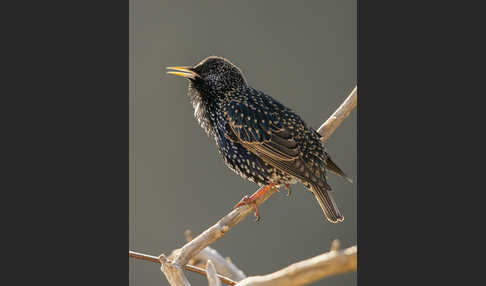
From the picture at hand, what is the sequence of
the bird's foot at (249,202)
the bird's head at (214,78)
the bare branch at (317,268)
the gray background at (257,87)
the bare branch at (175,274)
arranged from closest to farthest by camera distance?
the bare branch at (317,268), the bare branch at (175,274), the gray background at (257,87), the bird's foot at (249,202), the bird's head at (214,78)

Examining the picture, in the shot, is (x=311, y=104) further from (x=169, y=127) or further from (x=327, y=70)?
(x=169, y=127)

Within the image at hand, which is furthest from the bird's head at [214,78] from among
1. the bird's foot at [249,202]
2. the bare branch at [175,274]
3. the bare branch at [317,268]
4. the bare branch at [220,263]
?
the bare branch at [317,268]

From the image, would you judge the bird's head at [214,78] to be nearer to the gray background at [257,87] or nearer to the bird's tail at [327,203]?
the gray background at [257,87]

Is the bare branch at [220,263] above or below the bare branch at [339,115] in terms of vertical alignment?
below

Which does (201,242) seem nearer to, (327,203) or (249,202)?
(249,202)

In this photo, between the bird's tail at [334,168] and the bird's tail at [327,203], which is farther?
the bird's tail at [334,168]

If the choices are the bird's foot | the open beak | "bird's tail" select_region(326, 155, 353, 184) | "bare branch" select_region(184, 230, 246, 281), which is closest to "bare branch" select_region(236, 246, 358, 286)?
"bare branch" select_region(184, 230, 246, 281)

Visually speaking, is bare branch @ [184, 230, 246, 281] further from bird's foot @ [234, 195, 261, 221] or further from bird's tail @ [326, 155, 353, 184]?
bird's tail @ [326, 155, 353, 184]
